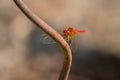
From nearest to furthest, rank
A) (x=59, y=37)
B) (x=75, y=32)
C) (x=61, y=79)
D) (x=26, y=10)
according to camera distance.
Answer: (x=26, y=10)
(x=59, y=37)
(x=61, y=79)
(x=75, y=32)

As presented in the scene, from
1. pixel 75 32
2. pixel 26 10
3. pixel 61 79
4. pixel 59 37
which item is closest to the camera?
pixel 26 10

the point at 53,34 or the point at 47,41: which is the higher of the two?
the point at 47,41

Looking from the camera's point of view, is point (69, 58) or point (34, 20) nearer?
point (34, 20)

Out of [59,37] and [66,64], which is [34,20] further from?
[66,64]

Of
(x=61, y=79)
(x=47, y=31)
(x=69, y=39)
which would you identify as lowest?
(x=61, y=79)

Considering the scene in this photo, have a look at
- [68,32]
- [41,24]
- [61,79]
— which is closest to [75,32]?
[68,32]

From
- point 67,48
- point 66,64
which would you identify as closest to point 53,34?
point 67,48
